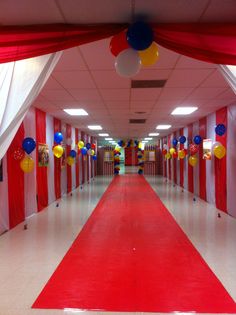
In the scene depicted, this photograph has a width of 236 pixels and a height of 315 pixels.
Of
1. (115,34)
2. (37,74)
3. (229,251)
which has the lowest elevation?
(229,251)

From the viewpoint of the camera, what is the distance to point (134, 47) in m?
2.62

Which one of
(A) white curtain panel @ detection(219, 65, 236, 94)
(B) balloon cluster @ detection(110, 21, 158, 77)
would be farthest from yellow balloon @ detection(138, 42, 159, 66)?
(A) white curtain panel @ detection(219, 65, 236, 94)

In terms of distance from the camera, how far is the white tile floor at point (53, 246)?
10.3 feet

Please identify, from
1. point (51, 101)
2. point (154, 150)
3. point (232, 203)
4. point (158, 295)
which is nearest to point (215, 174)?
point (232, 203)

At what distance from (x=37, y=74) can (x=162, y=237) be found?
12.3 ft

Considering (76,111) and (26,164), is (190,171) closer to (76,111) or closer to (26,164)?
(76,111)

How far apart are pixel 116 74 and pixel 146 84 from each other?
837mm

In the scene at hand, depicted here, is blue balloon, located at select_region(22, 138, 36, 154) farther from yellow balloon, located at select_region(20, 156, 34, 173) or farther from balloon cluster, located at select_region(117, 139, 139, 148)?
balloon cluster, located at select_region(117, 139, 139, 148)

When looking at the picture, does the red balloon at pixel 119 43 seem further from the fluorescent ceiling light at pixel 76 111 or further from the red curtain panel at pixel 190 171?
the red curtain panel at pixel 190 171

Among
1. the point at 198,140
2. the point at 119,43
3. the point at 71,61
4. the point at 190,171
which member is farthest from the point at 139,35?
the point at 190,171

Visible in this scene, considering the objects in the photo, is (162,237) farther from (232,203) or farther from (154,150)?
(154,150)

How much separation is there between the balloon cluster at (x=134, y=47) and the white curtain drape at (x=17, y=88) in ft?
2.09

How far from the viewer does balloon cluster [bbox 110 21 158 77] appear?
8.39 feet

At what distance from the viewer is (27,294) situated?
10.1 ft
